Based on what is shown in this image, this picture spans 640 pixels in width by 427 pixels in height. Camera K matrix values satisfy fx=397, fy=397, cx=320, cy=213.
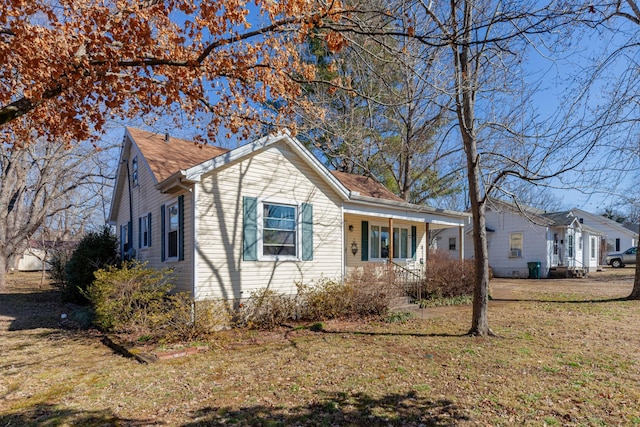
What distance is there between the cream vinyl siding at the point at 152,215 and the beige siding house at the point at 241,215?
0.03m

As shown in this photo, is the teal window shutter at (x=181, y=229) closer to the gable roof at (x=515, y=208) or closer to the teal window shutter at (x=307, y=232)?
the teal window shutter at (x=307, y=232)

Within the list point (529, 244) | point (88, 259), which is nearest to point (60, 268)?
point (88, 259)

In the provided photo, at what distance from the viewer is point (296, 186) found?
36.8 feet

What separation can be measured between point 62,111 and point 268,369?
664 cm

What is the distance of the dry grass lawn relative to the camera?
173 inches

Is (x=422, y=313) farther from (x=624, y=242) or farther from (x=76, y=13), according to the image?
(x=624, y=242)

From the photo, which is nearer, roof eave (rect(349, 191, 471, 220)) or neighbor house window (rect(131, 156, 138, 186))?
roof eave (rect(349, 191, 471, 220))

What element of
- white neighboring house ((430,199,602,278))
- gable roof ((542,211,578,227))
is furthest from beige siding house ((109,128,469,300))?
gable roof ((542,211,578,227))

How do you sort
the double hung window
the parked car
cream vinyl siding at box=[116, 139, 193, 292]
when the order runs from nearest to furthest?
cream vinyl siding at box=[116, 139, 193, 292] → the double hung window → the parked car

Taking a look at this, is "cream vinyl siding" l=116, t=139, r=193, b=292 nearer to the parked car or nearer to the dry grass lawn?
the dry grass lawn


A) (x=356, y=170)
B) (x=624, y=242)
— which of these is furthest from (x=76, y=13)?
(x=624, y=242)

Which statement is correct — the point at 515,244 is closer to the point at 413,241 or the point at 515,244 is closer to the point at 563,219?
the point at 563,219

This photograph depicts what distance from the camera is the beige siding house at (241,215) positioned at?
9422 millimetres

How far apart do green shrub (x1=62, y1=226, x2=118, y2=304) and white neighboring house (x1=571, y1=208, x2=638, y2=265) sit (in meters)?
44.1
